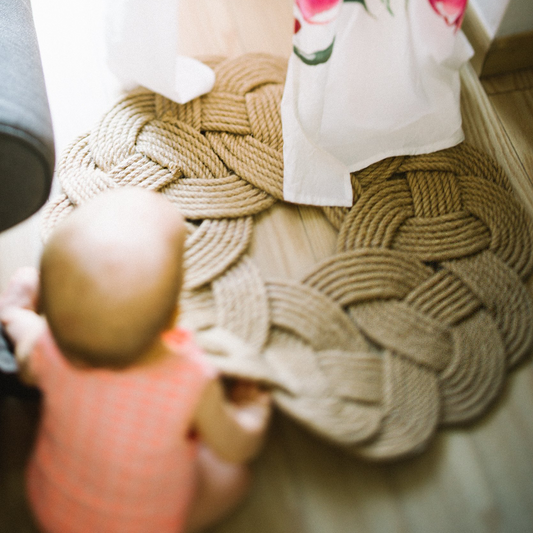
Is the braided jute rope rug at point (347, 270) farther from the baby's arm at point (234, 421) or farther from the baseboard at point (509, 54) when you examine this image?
the baseboard at point (509, 54)

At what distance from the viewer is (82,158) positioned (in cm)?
85

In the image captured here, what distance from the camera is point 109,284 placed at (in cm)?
44

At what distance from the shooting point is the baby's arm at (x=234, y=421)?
1.69ft

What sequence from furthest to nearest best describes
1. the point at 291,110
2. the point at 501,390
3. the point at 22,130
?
the point at 291,110 < the point at 501,390 < the point at 22,130

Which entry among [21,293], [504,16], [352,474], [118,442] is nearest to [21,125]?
[21,293]

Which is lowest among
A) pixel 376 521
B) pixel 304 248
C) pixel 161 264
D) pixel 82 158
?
pixel 376 521

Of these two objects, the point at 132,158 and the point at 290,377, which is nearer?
the point at 290,377

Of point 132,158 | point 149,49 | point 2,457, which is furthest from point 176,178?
point 2,457

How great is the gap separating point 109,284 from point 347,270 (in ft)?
1.32

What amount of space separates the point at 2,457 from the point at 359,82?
743mm

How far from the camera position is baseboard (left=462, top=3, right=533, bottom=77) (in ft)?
3.11

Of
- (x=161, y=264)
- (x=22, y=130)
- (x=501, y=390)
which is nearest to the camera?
(x=161, y=264)

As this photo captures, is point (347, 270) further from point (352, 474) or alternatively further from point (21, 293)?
point (21, 293)

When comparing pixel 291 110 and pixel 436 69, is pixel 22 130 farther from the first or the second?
pixel 436 69
